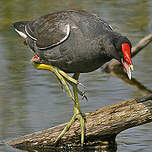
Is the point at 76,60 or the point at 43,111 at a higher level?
the point at 76,60

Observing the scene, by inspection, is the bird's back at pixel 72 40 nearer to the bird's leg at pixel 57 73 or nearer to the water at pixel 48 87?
the bird's leg at pixel 57 73

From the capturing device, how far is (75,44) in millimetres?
6102

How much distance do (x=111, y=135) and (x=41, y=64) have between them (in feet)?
4.20

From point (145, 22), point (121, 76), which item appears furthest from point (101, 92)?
point (145, 22)

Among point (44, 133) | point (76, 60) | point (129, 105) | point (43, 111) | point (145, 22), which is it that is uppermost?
point (76, 60)

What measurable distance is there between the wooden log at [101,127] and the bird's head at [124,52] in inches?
30.3

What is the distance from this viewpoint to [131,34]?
1138 cm

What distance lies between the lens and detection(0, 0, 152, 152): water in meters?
7.14

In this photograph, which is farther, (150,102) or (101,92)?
(101,92)

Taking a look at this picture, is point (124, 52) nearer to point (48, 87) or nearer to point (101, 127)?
point (101, 127)

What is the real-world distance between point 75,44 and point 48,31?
640 millimetres

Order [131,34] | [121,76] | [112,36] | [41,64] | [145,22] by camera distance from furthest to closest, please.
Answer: [145,22] → [131,34] → [121,76] → [41,64] → [112,36]

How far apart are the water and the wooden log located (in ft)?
0.82

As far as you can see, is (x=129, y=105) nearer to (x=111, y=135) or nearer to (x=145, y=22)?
(x=111, y=135)
